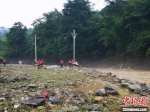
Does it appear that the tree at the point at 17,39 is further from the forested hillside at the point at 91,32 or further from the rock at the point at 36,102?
the rock at the point at 36,102

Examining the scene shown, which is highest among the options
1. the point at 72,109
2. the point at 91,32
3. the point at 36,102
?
the point at 91,32

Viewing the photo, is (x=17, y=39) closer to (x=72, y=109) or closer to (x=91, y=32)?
(x=91, y=32)

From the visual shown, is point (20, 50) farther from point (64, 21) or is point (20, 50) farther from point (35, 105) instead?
point (35, 105)

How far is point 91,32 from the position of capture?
3569 cm

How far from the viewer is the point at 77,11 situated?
3794cm

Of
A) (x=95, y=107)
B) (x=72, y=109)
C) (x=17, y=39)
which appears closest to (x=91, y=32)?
(x=17, y=39)

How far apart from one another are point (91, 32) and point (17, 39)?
26677 mm

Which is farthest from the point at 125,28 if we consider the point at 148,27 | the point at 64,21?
the point at 64,21

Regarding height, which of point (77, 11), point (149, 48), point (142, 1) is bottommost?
point (149, 48)

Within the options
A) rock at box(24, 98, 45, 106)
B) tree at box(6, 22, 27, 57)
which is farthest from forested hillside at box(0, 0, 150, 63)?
rock at box(24, 98, 45, 106)

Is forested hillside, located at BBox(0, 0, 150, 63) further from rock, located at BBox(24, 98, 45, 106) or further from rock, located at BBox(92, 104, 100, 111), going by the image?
rock, located at BBox(24, 98, 45, 106)

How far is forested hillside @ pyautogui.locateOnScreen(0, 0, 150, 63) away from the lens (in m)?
22.6

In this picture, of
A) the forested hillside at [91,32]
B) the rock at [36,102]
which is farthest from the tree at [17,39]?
the rock at [36,102]

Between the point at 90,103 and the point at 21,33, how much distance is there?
49.5 m
